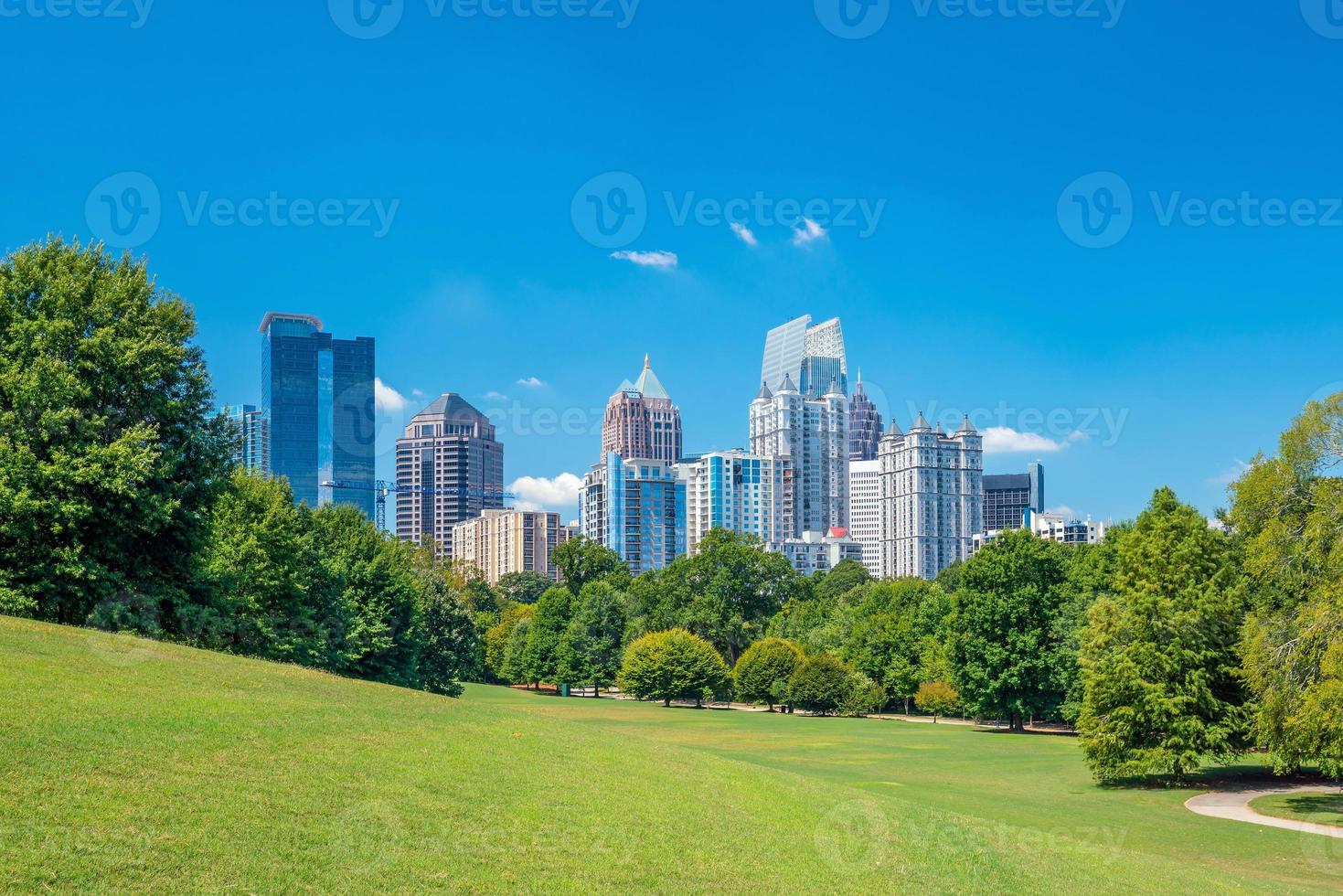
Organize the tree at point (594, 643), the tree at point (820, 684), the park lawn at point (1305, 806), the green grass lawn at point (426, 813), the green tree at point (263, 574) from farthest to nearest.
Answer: the tree at point (594, 643) → the tree at point (820, 684) → the green tree at point (263, 574) → the park lawn at point (1305, 806) → the green grass lawn at point (426, 813)

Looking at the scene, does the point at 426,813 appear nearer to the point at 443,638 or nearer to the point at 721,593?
the point at 443,638

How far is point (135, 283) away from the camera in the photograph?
36.7 m

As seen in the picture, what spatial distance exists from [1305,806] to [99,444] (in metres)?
40.8

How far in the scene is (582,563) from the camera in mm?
151625

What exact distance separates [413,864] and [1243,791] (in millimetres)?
35864

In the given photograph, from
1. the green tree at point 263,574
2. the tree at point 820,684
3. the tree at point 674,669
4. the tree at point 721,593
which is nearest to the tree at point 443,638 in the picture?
the tree at point 674,669

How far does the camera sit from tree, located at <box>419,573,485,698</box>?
75.6 metres

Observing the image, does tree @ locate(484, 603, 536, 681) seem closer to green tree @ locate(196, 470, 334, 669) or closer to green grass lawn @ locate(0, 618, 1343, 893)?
green tree @ locate(196, 470, 334, 669)

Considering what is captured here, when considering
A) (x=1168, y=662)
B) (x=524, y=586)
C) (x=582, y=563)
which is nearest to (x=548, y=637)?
(x=582, y=563)

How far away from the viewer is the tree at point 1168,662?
130 feet

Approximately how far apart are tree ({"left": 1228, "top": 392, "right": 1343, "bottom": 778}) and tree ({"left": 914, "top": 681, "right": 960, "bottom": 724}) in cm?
4655

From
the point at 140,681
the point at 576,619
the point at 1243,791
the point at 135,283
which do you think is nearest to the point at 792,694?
the point at 576,619

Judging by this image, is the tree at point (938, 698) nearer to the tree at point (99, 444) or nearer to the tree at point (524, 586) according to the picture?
the tree at point (99, 444)

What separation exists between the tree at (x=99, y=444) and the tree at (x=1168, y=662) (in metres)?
34.1
